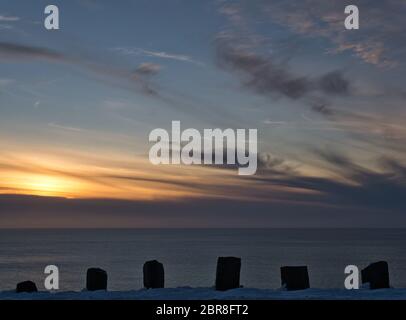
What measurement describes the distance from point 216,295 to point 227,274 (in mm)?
1007

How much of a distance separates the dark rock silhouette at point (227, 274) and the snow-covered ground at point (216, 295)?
13.3 inches

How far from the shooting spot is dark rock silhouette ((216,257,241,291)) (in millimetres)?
16781

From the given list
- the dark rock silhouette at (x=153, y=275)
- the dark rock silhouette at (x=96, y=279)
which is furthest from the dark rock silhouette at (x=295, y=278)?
the dark rock silhouette at (x=96, y=279)

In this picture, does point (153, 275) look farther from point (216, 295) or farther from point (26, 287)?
point (26, 287)

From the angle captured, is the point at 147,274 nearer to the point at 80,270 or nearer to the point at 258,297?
the point at 258,297

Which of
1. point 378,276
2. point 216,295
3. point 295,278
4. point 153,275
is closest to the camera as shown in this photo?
point 216,295

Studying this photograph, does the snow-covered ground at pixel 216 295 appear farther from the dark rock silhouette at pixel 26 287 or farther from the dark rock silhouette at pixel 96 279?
the dark rock silhouette at pixel 96 279

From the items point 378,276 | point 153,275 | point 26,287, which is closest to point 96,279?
point 153,275

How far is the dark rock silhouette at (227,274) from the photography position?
16.8 metres

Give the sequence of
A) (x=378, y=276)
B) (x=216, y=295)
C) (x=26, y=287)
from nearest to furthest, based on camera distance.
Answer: (x=216, y=295) < (x=378, y=276) < (x=26, y=287)

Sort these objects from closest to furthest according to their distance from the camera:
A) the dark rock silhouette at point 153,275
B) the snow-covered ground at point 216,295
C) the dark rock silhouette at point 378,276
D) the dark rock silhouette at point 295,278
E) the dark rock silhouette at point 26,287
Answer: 1. the snow-covered ground at point 216,295
2. the dark rock silhouette at point 295,278
3. the dark rock silhouette at point 378,276
4. the dark rock silhouette at point 26,287
5. the dark rock silhouette at point 153,275

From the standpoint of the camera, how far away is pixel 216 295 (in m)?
15.9

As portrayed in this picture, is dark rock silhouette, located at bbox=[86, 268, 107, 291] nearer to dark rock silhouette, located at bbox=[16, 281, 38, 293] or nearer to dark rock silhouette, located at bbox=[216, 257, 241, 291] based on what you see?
A: dark rock silhouette, located at bbox=[16, 281, 38, 293]

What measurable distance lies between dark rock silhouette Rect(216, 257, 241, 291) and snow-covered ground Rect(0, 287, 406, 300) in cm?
34
